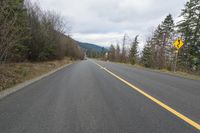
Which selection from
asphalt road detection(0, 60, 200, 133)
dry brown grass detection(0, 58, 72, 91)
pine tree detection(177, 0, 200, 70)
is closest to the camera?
asphalt road detection(0, 60, 200, 133)

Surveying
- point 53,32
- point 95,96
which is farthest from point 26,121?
point 53,32

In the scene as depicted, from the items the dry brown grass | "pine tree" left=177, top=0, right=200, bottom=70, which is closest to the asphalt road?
the dry brown grass

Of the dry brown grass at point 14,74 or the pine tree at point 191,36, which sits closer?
the dry brown grass at point 14,74

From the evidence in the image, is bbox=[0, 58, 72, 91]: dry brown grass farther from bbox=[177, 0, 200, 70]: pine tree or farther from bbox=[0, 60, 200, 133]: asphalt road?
bbox=[177, 0, 200, 70]: pine tree

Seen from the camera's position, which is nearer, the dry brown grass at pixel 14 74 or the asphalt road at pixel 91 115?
the asphalt road at pixel 91 115

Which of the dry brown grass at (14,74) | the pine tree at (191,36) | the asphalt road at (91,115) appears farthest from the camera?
the pine tree at (191,36)

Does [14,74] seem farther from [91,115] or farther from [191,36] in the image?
[191,36]

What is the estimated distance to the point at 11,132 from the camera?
3525mm

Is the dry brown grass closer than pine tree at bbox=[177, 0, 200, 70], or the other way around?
the dry brown grass

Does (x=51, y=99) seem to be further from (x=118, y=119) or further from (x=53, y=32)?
(x=53, y=32)

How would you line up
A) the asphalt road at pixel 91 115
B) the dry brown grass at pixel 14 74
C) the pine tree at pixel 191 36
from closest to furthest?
1. the asphalt road at pixel 91 115
2. the dry brown grass at pixel 14 74
3. the pine tree at pixel 191 36

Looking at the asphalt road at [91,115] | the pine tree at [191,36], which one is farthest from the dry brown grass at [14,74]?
the pine tree at [191,36]

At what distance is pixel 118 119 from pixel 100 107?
1058 mm

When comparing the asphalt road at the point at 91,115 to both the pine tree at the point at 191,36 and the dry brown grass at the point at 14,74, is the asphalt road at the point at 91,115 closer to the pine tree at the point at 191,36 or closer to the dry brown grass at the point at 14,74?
the dry brown grass at the point at 14,74
